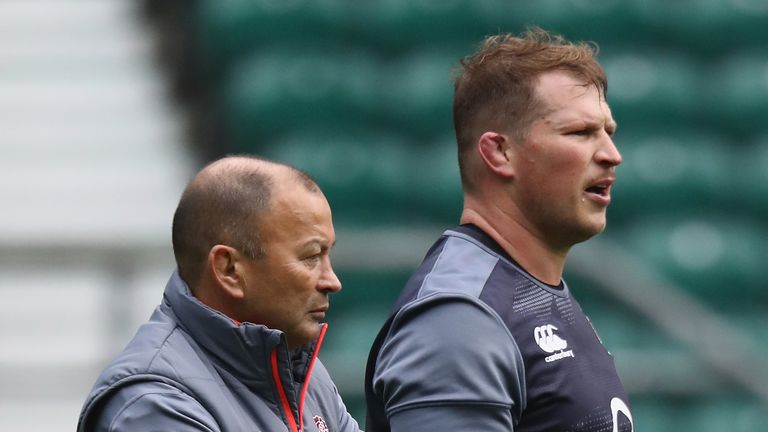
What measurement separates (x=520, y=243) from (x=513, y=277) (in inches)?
2.8

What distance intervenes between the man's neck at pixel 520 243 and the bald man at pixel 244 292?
0.91ft

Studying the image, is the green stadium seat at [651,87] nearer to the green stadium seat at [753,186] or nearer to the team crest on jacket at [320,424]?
the green stadium seat at [753,186]

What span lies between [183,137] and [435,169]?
4.30 feet

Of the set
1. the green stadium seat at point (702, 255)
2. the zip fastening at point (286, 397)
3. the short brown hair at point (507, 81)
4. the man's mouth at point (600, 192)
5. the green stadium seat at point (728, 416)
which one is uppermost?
the short brown hair at point (507, 81)

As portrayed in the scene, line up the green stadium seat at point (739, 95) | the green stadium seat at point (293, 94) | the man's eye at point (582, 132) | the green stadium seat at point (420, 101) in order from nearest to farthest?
the man's eye at point (582, 132) → the green stadium seat at point (293, 94) → the green stadium seat at point (420, 101) → the green stadium seat at point (739, 95)

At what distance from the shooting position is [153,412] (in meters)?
1.71

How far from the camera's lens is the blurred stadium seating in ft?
19.8

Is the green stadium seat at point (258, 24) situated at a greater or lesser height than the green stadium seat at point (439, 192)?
greater

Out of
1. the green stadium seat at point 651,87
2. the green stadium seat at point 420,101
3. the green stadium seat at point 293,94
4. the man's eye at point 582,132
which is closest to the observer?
the man's eye at point 582,132

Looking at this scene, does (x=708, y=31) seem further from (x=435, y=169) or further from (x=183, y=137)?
(x=183, y=137)

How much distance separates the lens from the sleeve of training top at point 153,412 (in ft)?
5.58

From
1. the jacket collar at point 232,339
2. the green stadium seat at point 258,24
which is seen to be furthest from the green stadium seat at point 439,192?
the jacket collar at point 232,339

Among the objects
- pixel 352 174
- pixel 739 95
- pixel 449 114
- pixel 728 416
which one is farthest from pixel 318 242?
pixel 739 95

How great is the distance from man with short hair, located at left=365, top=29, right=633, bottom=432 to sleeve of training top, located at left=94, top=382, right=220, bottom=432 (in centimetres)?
27
